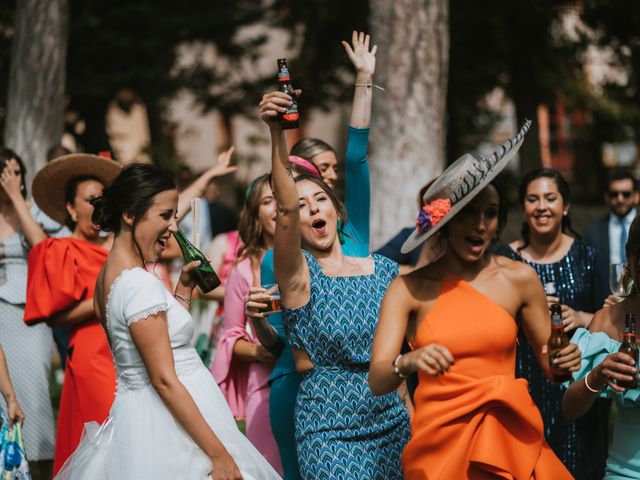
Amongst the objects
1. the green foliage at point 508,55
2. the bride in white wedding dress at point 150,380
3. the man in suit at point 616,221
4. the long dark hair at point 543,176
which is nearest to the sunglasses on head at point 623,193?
the man in suit at point 616,221

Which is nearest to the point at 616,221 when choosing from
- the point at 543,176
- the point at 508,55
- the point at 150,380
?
the point at 543,176

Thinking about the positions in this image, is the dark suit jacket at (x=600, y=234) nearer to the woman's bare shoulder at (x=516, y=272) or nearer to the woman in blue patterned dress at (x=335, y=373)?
the woman in blue patterned dress at (x=335, y=373)

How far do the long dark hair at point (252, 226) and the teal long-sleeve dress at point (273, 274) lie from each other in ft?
1.74

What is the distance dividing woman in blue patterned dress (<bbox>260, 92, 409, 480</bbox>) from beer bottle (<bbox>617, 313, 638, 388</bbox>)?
1.15m

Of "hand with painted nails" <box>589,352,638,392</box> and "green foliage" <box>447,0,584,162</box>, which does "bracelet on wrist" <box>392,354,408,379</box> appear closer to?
"hand with painted nails" <box>589,352,638,392</box>

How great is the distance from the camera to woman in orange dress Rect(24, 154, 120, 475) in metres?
5.71

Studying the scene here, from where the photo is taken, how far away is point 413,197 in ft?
32.1

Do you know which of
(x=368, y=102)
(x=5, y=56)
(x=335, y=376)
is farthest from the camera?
(x=5, y=56)

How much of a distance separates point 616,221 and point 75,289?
→ 5.96 m

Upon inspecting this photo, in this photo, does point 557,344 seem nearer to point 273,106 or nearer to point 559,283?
point 273,106

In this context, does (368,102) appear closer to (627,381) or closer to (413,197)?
(627,381)

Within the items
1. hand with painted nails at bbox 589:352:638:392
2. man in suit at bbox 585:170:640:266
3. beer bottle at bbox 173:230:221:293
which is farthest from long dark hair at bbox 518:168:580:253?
man in suit at bbox 585:170:640:266

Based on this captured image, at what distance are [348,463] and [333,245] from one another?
40.3 inches

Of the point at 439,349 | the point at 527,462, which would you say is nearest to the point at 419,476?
the point at 527,462
